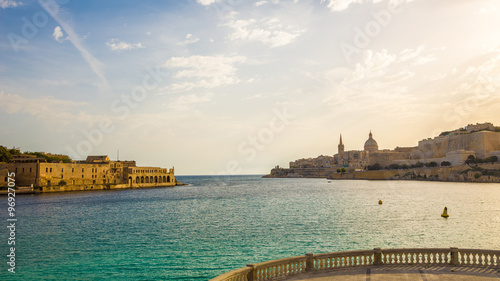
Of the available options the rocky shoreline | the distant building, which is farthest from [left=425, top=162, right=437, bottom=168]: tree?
the rocky shoreline

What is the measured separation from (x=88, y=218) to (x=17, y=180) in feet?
170

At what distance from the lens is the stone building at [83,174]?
80750 mm

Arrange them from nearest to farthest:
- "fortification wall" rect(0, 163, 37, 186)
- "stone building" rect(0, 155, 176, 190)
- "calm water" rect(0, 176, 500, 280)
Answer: "calm water" rect(0, 176, 500, 280) < "fortification wall" rect(0, 163, 37, 186) < "stone building" rect(0, 155, 176, 190)

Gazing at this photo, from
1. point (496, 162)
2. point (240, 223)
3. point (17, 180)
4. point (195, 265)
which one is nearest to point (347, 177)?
point (496, 162)

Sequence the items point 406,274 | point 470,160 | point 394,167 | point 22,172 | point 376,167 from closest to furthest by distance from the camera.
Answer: point 406,274 → point 22,172 → point 470,160 → point 394,167 → point 376,167

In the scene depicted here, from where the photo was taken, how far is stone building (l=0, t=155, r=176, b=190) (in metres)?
80.8

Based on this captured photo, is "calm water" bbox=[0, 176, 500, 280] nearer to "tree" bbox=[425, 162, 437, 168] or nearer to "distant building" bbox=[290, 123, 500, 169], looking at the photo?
"distant building" bbox=[290, 123, 500, 169]

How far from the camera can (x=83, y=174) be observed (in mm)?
96812

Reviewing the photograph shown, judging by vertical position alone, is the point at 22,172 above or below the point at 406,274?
above

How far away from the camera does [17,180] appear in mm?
80562

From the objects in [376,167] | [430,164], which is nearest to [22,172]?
[430,164]

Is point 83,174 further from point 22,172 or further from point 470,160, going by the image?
point 470,160

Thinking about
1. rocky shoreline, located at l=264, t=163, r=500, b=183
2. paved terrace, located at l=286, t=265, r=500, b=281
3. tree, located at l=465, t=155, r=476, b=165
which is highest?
tree, located at l=465, t=155, r=476, b=165

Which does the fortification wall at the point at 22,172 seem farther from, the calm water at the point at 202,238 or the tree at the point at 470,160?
the tree at the point at 470,160
